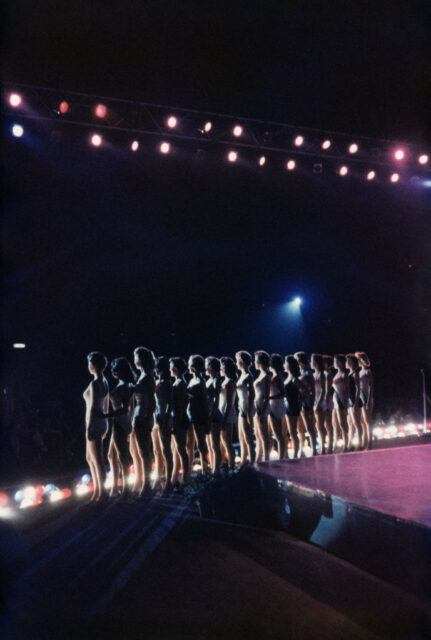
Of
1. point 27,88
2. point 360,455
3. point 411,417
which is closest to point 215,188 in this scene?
point 27,88

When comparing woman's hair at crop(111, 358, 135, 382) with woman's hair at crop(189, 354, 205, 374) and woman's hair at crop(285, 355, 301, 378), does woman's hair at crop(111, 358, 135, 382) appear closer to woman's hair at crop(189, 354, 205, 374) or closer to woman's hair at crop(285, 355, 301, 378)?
woman's hair at crop(189, 354, 205, 374)

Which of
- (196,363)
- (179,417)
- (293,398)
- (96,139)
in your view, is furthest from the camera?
(96,139)

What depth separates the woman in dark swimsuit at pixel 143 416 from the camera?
5230 millimetres

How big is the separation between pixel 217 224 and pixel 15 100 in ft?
16.6

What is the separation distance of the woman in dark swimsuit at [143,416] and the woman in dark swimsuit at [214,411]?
1028mm

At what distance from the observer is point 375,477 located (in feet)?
14.6

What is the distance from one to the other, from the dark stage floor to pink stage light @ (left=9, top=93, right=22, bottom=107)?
569cm

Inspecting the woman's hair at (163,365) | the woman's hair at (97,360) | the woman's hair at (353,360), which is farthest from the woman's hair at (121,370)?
the woman's hair at (353,360)

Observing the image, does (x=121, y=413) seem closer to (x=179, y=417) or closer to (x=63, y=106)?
(x=179, y=417)

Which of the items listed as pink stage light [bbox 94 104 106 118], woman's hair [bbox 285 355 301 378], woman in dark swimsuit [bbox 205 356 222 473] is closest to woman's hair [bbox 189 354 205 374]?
woman in dark swimsuit [bbox 205 356 222 473]

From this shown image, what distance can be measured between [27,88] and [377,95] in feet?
16.6

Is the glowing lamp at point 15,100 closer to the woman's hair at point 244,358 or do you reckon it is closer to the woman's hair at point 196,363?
the woman's hair at point 196,363

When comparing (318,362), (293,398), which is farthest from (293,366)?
(318,362)

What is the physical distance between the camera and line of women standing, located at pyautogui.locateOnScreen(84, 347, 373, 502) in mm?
5102
